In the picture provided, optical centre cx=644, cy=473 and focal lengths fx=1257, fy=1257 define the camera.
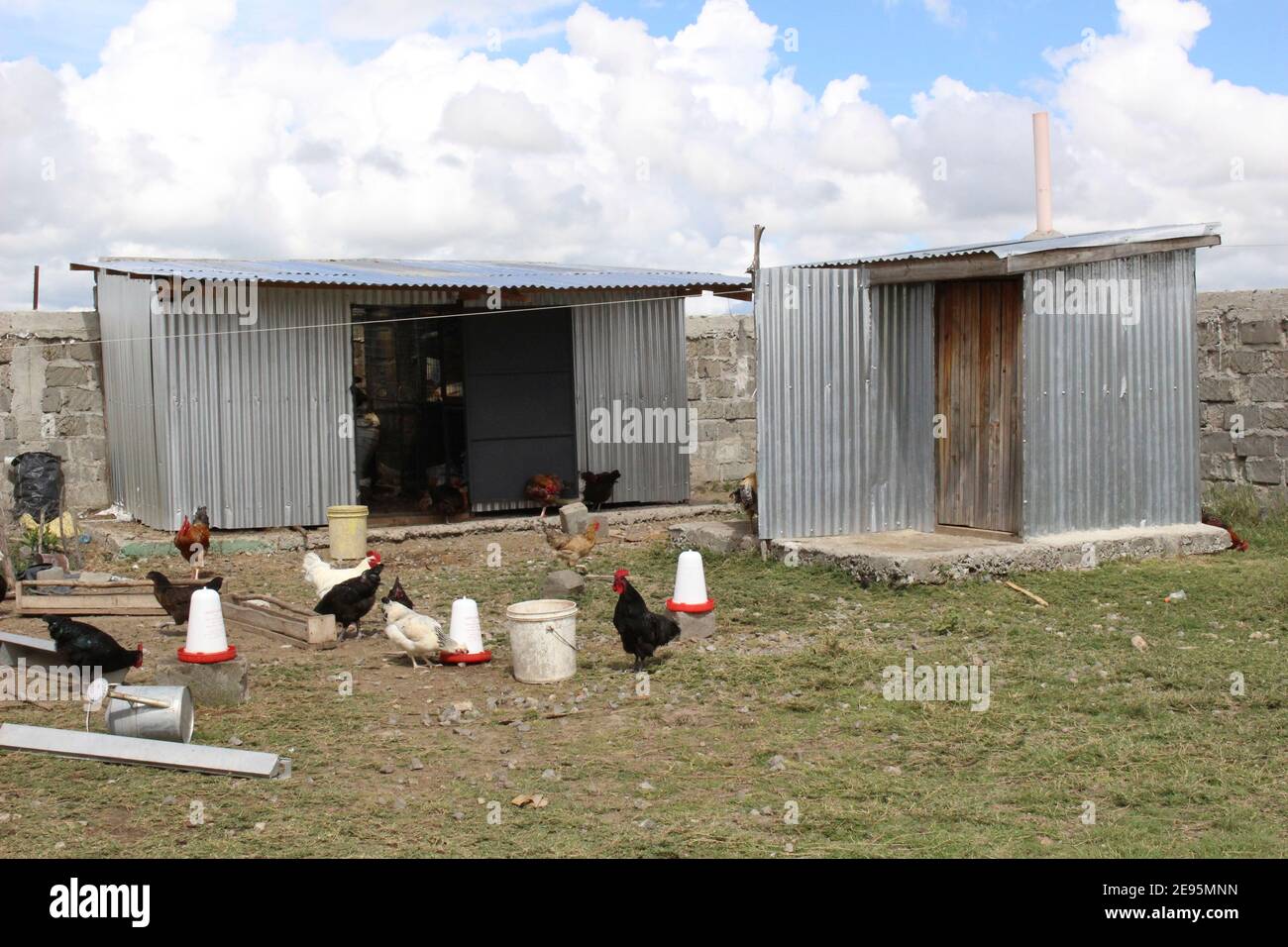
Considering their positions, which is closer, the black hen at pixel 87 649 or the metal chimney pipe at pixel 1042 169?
the black hen at pixel 87 649

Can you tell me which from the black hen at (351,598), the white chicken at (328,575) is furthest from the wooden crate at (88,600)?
Answer: the black hen at (351,598)

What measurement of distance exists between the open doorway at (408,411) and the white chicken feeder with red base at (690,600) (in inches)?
268

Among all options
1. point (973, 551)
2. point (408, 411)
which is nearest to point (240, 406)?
point (408, 411)

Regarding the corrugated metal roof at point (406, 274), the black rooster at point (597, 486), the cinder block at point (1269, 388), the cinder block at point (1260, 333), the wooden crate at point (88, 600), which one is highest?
the corrugated metal roof at point (406, 274)

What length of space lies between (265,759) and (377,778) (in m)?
0.57

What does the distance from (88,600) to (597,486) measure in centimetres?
652

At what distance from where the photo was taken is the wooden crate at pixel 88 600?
1052 centimetres

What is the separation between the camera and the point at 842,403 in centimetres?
1220

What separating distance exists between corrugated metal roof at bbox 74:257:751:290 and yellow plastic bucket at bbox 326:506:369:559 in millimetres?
2479

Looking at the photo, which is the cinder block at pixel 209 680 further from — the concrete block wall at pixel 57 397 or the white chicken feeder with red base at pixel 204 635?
the concrete block wall at pixel 57 397

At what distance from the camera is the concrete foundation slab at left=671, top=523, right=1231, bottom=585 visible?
1068cm

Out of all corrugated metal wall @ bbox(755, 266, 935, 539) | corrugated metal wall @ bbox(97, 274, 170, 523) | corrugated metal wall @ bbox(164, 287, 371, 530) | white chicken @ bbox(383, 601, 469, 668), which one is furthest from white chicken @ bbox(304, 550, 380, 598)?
corrugated metal wall @ bbox(97, 274, 170, 523)

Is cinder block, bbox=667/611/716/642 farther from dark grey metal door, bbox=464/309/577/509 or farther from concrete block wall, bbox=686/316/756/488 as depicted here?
concrete block wall, bbox=686/316/756/488

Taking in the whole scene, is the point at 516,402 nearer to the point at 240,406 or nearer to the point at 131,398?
the point at 240,406
